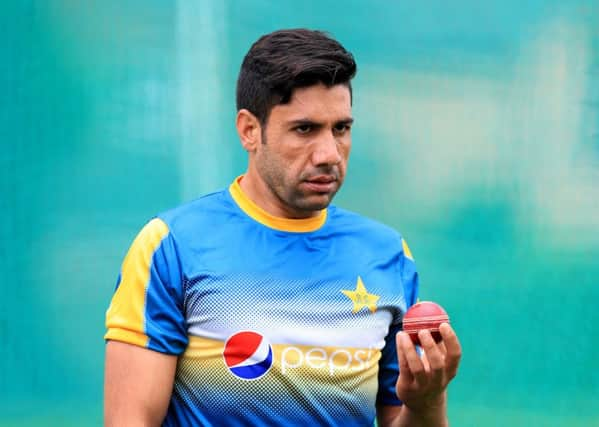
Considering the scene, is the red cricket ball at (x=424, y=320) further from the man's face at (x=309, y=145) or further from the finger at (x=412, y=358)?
the man's face at (x=309, y=145)

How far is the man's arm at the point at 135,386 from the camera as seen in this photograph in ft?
8.70

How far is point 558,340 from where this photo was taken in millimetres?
4621

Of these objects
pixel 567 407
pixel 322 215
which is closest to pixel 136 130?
pixel 322 215

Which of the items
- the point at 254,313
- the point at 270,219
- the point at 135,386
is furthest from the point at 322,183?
the point at 135,386

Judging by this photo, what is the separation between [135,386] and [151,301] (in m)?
0.23

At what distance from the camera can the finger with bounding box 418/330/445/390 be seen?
2605mm

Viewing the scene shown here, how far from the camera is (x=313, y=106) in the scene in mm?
2846

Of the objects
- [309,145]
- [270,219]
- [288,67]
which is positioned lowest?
[270,219]

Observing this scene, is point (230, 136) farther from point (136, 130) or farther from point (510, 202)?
point (510, 202)

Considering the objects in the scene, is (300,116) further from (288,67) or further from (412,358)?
(412,358)

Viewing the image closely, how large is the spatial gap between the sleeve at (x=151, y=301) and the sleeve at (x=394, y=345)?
0.66 metres

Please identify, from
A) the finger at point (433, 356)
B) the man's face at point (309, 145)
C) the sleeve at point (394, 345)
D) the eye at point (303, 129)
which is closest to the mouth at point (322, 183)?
the man's face at point (309, 145)

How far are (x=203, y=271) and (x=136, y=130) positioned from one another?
184cm

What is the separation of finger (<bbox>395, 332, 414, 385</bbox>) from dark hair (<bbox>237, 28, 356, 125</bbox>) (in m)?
0.74
